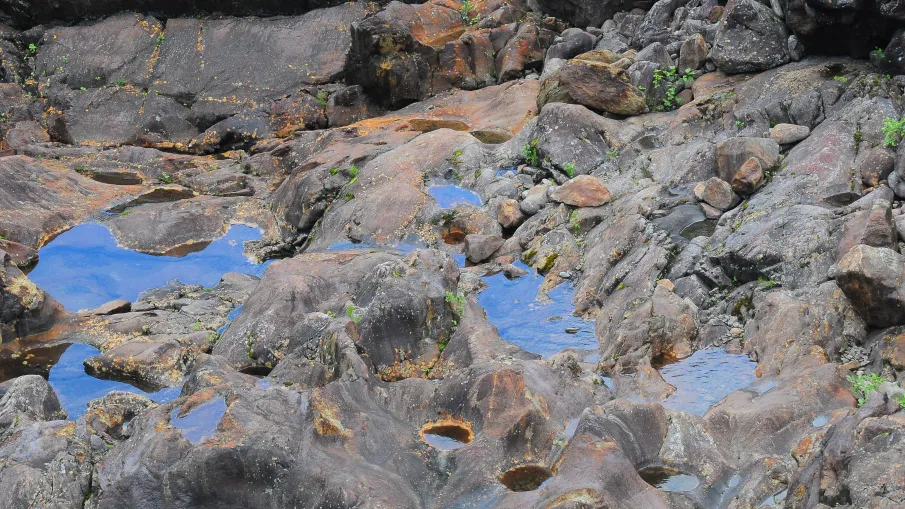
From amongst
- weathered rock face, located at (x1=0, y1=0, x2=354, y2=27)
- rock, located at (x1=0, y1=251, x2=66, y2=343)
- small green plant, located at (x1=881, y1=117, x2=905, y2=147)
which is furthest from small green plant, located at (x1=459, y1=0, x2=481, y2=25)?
rock, located at (x1=0, y1=251, x2=66, y2=343)

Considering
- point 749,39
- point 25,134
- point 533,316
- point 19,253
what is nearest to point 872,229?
point 533,316

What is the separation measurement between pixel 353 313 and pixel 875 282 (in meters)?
5.55

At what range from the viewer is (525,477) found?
6.90 m

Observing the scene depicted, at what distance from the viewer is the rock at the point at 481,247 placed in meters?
13.1

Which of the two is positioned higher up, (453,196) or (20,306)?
(453,196)

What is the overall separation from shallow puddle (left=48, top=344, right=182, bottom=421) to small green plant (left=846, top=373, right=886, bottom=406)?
7865mm

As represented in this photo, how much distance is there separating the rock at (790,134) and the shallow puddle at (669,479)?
697cm

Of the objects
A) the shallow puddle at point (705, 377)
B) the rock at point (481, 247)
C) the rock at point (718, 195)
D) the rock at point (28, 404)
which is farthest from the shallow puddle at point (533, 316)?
the rock at point (28, 404)

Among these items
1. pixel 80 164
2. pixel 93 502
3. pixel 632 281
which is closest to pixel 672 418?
pixel 632 281

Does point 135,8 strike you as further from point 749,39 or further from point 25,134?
point 749,39

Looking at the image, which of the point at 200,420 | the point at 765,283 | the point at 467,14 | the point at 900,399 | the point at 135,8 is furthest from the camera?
the point at 135,8

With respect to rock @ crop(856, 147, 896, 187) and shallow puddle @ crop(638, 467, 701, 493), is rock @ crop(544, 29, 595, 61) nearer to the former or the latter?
rock @ crop(856, 147, 896, 187)

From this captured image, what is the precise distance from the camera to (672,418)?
6949 mm

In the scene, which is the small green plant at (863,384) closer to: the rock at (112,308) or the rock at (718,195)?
the rock at (718,195)
